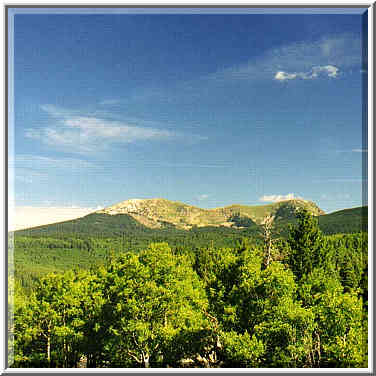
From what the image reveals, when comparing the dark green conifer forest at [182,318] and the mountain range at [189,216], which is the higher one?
the mountain range at [189,216]

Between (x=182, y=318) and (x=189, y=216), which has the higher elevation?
(x=189, y=216)

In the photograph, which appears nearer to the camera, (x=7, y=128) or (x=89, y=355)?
(x=7, y=128)

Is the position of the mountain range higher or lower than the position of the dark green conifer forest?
higher

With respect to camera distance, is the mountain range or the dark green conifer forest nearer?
the dark green conifer forest

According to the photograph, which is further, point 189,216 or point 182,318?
point 189,216

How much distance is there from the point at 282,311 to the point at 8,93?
12.1ft

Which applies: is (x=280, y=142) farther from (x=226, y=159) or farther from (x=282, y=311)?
(x=282, y=311)

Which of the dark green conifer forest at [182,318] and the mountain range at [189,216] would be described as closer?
the dark green conifer forest at [182,318]

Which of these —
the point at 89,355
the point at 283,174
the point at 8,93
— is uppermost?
the point at 8,93

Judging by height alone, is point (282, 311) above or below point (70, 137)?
below

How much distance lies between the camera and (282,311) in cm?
383

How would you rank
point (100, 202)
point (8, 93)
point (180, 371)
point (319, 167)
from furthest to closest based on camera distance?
point (100, 202) < point (319, 167) < point (8, 93) < point (180, 371)

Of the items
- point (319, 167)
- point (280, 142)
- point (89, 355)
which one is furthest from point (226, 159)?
point (89, 355)

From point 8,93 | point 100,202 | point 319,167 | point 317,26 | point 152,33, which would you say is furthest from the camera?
point 100,202
